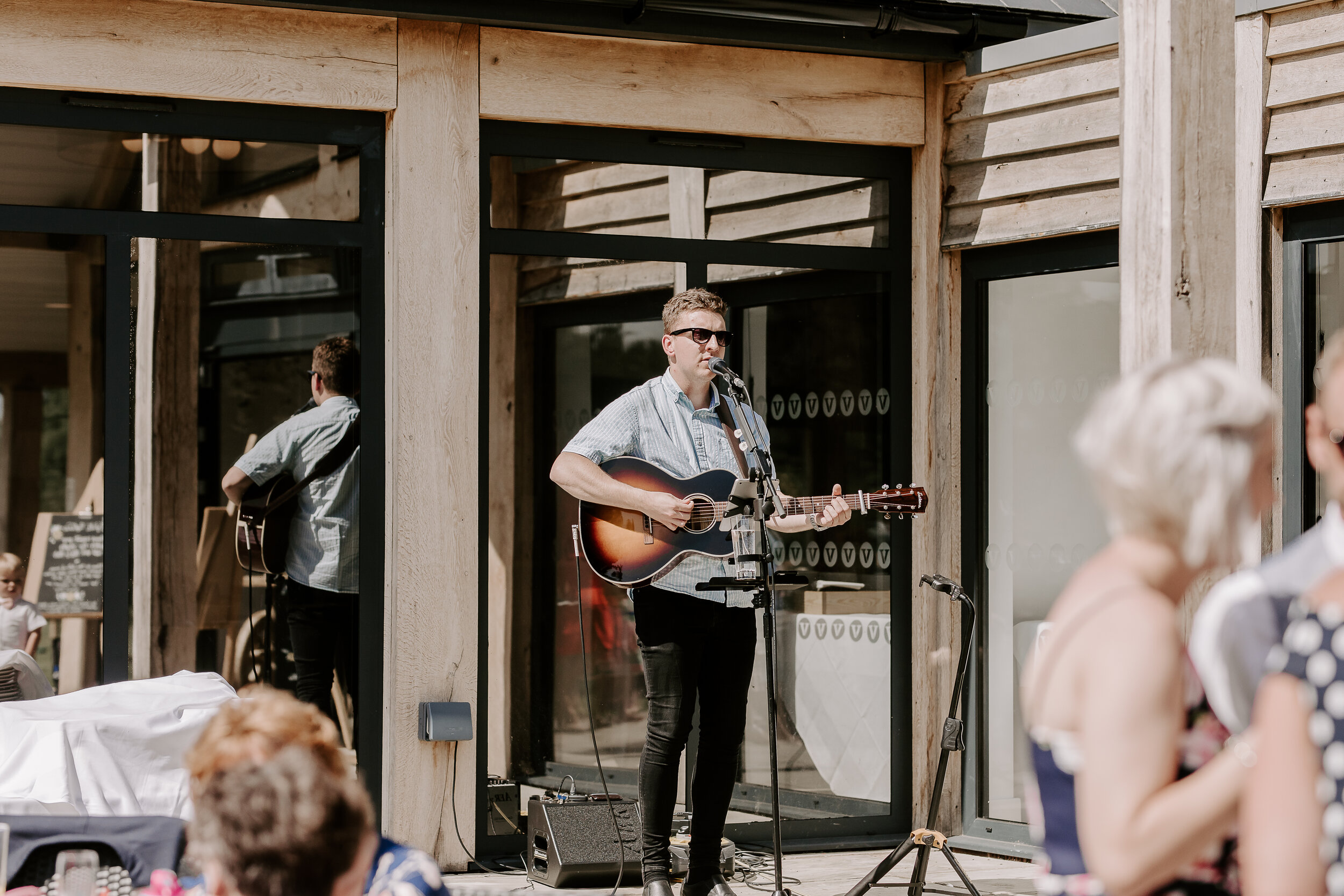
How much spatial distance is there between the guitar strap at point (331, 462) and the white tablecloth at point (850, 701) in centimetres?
196

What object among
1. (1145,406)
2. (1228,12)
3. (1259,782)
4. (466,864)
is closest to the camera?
(1259,782)

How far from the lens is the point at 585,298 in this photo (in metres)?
5.67

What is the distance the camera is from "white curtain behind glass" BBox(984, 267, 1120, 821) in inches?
220

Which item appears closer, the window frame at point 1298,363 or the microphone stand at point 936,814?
the microphone stand at point 936,814

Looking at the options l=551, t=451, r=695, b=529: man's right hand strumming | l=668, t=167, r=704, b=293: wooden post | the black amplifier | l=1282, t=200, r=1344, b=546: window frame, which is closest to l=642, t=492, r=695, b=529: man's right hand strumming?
l=551, t=451, r=695, b=529: man's right hand strumming

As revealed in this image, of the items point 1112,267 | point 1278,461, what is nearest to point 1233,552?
point 1278,461

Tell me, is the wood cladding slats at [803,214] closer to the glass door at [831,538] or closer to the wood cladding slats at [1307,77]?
the glass door at [831,538]

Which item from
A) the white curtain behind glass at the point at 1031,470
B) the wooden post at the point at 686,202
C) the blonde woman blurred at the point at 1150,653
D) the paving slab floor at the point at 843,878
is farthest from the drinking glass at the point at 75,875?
the white curtain behind glass at the point at 1031,470

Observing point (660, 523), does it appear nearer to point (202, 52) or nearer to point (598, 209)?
point (598, 209)

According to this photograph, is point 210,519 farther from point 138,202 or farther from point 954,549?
point 954,549

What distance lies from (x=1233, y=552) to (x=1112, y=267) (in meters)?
4.02

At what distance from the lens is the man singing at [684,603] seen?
4332mm

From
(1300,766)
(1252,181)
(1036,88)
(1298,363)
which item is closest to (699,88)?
(1036,88)

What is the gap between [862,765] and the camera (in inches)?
229
